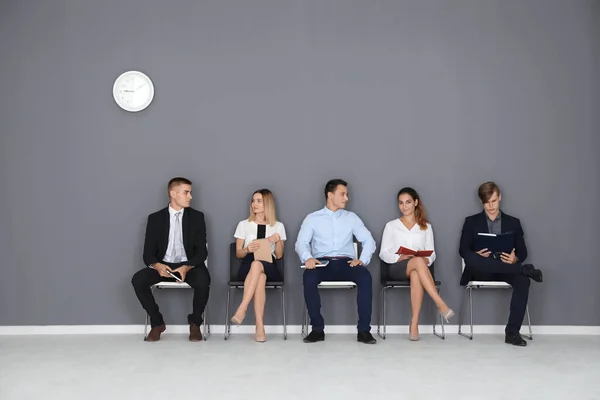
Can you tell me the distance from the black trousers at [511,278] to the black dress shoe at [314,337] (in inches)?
50.7

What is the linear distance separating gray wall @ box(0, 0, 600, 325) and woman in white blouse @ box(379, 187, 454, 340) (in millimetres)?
200

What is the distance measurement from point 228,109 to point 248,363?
2.40 meters

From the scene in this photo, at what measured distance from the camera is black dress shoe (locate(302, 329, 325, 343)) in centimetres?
503

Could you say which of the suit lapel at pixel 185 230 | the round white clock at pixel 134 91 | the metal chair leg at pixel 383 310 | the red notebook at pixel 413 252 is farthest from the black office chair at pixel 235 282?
the round white clock at pixel 134 91

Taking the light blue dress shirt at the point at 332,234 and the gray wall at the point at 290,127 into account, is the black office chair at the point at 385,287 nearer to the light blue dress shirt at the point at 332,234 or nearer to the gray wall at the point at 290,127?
the gray wall at the point at 290,127

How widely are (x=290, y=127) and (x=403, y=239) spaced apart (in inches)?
52.6

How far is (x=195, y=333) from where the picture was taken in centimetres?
516

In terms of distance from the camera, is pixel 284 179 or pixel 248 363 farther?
pixel 284 179

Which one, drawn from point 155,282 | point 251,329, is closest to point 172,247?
point 155,282

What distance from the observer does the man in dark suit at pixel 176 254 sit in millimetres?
5164

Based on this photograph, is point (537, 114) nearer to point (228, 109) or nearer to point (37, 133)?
point (228, 109)

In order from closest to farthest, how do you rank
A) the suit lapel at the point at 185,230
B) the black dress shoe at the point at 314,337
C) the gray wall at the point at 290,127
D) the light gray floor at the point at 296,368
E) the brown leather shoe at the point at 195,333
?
the light gray floor at the point at 296,368 < the black dress shoe at the point at 314,337 < the brown leather shoe at the point at 195,333 < the suit lapel at the point at 185,230 < the gray wall at the point at 290,127

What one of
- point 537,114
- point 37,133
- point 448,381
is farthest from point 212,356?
point 537,114

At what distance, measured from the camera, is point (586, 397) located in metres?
3.23
